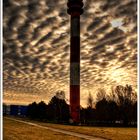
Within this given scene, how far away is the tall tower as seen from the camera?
6525cm

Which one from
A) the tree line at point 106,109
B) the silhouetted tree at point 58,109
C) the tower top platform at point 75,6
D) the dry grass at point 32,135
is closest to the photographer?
the dry grass at point 32,135

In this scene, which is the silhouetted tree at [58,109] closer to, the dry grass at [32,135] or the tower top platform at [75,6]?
the tower top platform at [75,6]

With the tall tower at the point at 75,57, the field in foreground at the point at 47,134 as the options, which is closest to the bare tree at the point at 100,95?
the tall tower at the point at 75,57

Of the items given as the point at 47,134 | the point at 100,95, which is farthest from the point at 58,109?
the point at 47,134

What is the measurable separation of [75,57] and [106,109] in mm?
24260

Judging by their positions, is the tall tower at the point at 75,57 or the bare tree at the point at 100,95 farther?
the bare tree at the point at 100,95

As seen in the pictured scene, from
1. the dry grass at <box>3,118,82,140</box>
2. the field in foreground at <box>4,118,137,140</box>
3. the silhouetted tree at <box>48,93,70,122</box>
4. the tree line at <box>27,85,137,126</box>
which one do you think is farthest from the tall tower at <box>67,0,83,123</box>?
the silhouetted tree at <box>48,93,70,122</box>

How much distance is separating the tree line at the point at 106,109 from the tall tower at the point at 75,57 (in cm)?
688

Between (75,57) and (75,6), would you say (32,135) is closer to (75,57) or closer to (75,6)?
(75,57)

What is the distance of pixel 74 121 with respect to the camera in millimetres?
64188

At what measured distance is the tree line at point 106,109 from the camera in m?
76.4

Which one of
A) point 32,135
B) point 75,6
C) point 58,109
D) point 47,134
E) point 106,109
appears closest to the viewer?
point 32,135

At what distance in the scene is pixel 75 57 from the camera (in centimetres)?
6750

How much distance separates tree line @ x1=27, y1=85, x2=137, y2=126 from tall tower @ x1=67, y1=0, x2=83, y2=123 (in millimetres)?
6879
